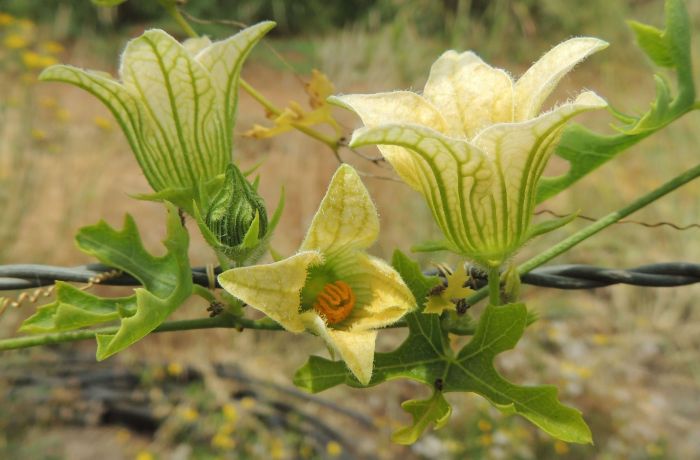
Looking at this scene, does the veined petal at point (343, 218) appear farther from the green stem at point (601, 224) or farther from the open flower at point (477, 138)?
the green stem at point (601, 224)

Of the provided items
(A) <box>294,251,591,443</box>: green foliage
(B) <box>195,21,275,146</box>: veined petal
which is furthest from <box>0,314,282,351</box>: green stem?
(B) <box>195,21,275,146</box>: veined petal

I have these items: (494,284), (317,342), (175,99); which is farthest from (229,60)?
(317,342)

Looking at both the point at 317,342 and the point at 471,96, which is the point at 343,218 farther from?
the point at 317,342

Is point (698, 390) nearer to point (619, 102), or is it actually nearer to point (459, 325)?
point (619, 102)

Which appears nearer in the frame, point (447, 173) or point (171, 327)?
point (447, 173)

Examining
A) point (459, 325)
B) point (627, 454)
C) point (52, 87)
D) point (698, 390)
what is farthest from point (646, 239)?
point (52, 87)

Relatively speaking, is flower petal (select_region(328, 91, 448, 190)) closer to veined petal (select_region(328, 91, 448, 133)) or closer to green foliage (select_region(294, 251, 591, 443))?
veined petal (select_region(328, 91, 448, 133))
